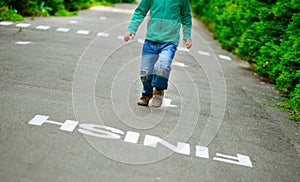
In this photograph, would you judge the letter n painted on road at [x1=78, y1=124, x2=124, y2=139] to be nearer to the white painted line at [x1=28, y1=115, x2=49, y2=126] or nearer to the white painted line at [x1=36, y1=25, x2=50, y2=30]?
the white painted line at [x1=28, y1=115, x2=49, y2=126]

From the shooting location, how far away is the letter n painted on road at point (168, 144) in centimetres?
419

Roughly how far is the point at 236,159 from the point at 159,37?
1937 millimetres

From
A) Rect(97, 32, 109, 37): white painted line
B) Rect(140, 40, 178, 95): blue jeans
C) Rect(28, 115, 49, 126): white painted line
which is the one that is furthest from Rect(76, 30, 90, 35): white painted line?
Rect(28, 115, 49, 126): white painted line

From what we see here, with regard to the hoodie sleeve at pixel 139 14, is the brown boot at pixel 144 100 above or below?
below

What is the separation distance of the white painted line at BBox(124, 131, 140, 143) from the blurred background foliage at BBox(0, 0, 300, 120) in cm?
292

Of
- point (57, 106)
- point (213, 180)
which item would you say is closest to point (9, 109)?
point (57, 106)

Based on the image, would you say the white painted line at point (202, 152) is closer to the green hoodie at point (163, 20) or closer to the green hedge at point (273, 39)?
the green hoodie at point (163, 20)

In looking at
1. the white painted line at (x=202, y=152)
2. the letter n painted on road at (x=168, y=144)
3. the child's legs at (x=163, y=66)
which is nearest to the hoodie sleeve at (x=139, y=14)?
the child's legs at (x=163, y=66)

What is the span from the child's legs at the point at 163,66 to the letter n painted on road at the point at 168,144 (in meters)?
1.11

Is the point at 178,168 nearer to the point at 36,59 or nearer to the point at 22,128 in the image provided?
the point at 22,128

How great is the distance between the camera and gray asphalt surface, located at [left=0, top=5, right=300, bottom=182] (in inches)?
141

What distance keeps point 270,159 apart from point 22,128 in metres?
2.56

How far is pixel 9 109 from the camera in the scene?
182 inches

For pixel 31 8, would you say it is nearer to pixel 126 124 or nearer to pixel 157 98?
pixel 157 98
